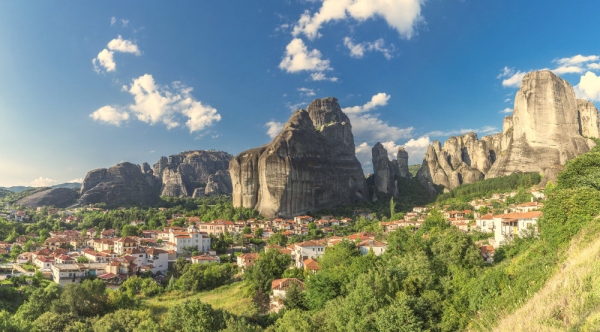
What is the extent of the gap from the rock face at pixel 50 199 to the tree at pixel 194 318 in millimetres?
98394

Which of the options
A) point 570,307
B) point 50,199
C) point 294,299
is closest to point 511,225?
point 294,299

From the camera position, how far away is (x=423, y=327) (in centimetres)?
1464

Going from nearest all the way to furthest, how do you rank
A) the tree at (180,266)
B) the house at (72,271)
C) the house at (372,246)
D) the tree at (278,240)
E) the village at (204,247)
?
the village at (204,247) → the house at (72,271) → the house at (372,246) → the tree at (180,266) → the tree at (278,240)

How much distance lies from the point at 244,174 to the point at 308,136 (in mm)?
16522

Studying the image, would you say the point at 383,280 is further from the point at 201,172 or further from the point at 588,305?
the point at 201,172

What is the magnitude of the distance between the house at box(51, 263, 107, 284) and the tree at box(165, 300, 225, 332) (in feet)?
65.2

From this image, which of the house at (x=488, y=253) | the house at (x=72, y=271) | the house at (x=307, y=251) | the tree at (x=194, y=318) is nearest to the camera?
the tree at (x=194, y=318)

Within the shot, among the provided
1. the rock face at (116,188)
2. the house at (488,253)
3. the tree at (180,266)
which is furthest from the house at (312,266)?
the rock face at (116,188)

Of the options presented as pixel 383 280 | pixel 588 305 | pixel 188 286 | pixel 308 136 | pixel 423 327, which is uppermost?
pixel 308 136

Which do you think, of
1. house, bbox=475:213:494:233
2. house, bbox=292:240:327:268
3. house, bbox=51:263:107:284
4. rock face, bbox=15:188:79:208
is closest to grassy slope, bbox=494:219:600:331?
house, bbox=475:213:494:233

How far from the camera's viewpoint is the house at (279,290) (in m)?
25.8

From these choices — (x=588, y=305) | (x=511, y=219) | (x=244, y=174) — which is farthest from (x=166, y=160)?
(x=588, y=305)

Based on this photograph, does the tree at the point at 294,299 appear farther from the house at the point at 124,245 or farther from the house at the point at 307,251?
the house at the point at 124,245

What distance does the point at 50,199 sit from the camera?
101 m
